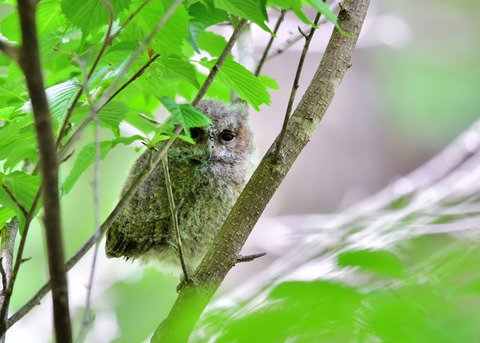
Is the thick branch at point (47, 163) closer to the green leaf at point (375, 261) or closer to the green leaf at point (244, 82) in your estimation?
the green leaf at point (375, 261)

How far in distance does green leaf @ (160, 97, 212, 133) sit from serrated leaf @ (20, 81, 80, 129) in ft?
0.68

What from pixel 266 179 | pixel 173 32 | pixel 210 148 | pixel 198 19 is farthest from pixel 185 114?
pixel 210 148

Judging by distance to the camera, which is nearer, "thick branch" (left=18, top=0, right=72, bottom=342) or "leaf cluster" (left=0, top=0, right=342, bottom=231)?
"thick branch" (left=18, top=0, right=72, bottom=342)

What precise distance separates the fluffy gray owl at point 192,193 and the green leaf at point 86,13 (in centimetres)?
77

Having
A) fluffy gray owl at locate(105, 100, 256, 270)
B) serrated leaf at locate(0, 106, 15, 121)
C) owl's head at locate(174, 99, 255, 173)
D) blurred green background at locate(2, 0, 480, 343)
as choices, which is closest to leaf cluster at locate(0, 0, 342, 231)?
serrated leaf at locate(0, 106, 15, 121)

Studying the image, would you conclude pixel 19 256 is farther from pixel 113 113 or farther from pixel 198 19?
pixel 198 19

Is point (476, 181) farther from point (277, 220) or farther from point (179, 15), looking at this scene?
point (277, 220)

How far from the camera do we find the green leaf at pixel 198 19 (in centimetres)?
95

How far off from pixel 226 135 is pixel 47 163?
135 centimetres

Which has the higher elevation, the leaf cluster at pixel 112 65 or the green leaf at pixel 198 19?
the green leaf at pixel 198 19

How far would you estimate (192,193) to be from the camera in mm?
1637

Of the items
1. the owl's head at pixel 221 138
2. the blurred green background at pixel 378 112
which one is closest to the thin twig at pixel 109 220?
the owl's head at pixel 221 138

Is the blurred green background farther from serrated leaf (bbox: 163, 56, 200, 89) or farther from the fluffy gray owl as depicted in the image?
serrated leaf (bbox: 163, 56, 200, 89)

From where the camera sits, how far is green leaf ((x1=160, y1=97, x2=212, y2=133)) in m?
0.78
